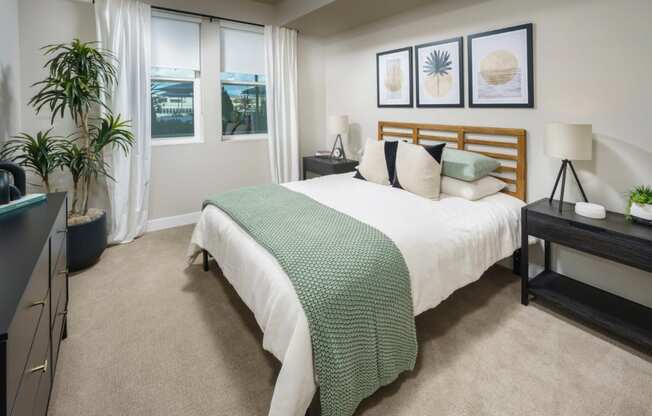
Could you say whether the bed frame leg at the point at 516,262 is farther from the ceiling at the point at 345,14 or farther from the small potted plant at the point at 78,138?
the small potted plant at the point at 78,138

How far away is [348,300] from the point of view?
Result: 1482 mm

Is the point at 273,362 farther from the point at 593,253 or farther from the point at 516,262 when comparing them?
the point at 516,262

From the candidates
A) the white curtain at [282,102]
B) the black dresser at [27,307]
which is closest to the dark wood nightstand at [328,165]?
the white curtain at [282,102]

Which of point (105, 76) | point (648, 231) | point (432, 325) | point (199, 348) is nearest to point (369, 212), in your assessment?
point (432, 325)

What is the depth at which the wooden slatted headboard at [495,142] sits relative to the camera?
2.76m

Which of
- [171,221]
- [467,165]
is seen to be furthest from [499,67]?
[171,221]

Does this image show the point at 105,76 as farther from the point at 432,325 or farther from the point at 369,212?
the point at 432,325

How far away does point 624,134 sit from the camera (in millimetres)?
2213

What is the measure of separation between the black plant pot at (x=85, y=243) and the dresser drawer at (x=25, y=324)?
188 cm

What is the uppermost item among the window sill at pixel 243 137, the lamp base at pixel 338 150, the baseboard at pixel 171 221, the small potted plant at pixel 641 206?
the window sill at pixel 243 137

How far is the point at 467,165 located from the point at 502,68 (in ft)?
2.76

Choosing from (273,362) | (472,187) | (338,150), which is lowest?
(273,362)

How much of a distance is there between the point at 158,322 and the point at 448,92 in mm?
3063

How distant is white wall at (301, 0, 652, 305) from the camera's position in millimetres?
2146
